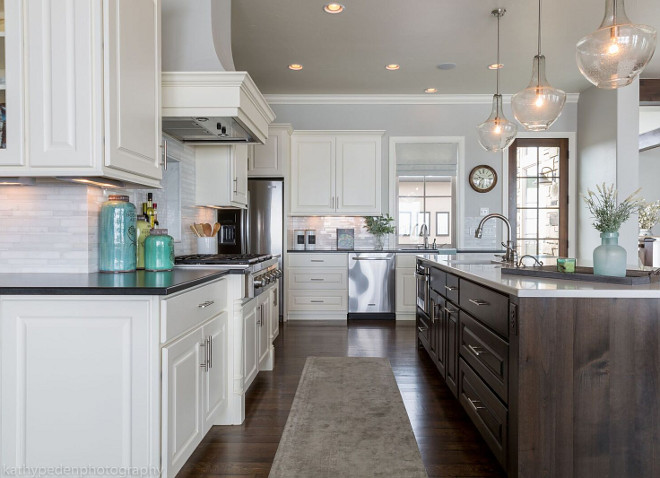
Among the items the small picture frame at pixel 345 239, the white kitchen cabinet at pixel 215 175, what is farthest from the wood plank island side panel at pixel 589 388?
the small picture frame at pixel 345 239

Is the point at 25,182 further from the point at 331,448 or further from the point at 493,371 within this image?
the point at 493,371

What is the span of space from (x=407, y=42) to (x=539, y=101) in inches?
70.8

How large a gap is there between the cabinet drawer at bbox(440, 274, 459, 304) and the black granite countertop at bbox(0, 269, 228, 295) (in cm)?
150

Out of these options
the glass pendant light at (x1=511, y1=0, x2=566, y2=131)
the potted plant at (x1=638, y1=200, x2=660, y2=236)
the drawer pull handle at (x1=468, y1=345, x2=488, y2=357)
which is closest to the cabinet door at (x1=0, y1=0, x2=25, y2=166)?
the drawer pull handle at (x1=468, y1=345, x2=488, y2=357)

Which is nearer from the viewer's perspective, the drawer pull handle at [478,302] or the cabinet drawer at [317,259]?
the drawer pull handle at [478,302]

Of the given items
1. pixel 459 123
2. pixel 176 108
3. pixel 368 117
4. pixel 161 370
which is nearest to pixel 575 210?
pixel 459 123

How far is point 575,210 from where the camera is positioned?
6246 mm

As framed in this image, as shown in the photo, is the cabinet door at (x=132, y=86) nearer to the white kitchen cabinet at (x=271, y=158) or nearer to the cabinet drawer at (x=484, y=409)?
the cabinet drawer at (x=484, y=409)

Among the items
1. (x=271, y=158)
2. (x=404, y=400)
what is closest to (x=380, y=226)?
(x=271, y=158)

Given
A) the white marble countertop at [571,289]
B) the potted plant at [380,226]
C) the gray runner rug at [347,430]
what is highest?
the potted plant at [380,226]

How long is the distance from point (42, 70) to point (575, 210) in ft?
20.2

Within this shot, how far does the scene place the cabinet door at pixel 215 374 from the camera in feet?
7.63

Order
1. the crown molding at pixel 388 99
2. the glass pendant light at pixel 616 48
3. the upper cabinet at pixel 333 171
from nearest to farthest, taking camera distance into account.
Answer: the glass pendant light at pixel 616 48, the upper cabinet at pixel 333 171, the crown molding at pixel 388 99

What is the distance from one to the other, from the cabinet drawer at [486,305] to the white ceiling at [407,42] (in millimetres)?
2442
